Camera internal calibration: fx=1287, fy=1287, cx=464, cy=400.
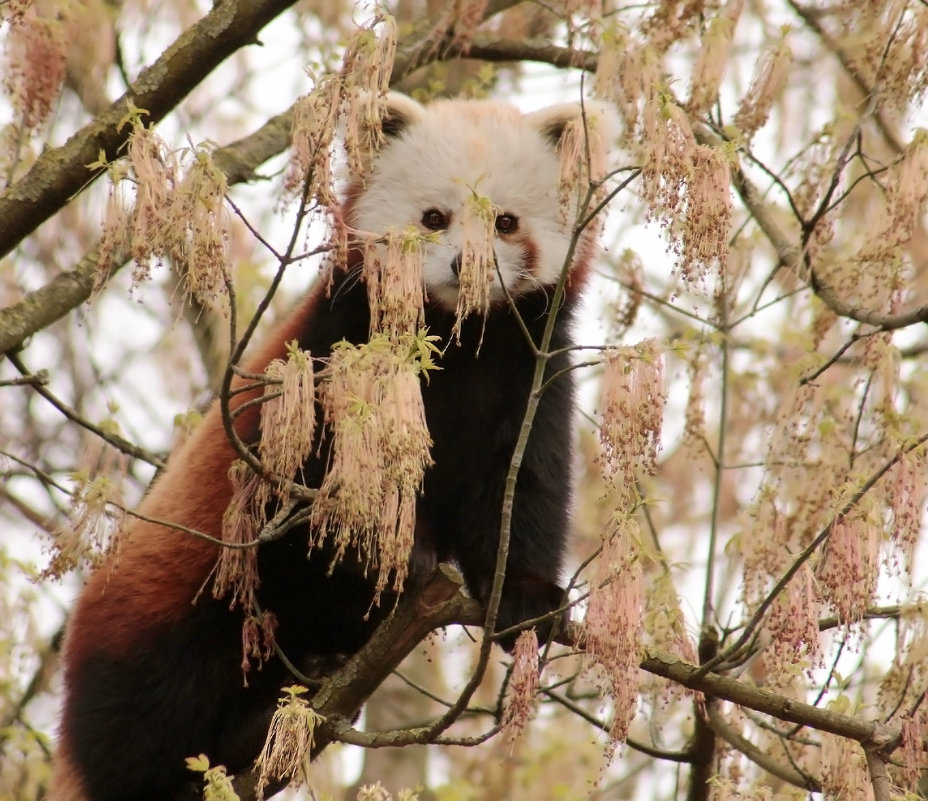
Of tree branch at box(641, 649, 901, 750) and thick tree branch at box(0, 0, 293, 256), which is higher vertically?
thick tree branch at box(0, 0, 293, 256)

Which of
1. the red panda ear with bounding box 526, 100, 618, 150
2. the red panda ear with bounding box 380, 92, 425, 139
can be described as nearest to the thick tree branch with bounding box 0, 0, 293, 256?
the red panda ear with bounding box 380, 92, 425, 139

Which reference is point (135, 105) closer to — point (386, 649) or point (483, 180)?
point (483, 180)

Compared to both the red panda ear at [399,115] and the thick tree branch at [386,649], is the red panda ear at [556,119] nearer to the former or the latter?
the red panda ear at [399,115]

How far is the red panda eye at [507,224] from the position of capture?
4648 millimetres

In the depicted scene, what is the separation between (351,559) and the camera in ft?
13.8

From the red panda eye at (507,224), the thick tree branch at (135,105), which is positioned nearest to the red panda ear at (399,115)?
the red panda eye at (507,224)

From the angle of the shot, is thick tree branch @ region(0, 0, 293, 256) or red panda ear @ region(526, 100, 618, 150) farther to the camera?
red panda ear @ region(526, 100, 618, 150)

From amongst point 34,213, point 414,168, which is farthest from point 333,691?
point 414,168

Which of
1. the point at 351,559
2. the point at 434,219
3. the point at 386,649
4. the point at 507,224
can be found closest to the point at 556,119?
the point at 507,224

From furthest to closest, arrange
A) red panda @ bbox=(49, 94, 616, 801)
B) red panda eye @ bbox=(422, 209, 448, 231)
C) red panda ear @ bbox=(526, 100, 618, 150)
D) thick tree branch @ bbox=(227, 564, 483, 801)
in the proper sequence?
1. red panda ear @ bbox=(526, 100, 618, 150)
2. red panda eye @ bbox=(422, 209, 448, 231)
3. red panda @ bbox=(49, 94, 616, 801)
4. thick tree branch @ bbox=(227, 564, 483, 801)

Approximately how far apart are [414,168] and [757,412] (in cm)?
294

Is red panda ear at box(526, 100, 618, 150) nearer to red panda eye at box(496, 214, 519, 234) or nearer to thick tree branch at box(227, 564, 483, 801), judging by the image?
red panda eye at box(496, 214, 519, 234)

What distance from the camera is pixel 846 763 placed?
11.9 ft

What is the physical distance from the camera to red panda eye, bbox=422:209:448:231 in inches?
182
